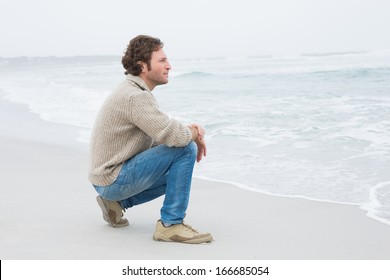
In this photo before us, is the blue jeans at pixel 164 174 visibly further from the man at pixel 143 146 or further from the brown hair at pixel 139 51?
the brown hair at pixel 139 51

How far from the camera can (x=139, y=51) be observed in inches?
143

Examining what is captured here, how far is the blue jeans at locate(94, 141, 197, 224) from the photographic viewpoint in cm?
363

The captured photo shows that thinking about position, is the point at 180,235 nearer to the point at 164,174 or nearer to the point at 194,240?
the point at 194,240

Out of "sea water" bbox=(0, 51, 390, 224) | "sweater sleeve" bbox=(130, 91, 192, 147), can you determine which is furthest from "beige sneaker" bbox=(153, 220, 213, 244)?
"sea water" bbox=(0, 51, 390, 224)

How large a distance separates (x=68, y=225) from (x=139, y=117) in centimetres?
106

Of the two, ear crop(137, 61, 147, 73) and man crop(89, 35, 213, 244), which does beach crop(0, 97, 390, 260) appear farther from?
ear crop(137, 61, 147, 73)

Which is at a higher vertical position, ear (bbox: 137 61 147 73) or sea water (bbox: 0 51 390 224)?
ear (bbox: 137 61 147 73)

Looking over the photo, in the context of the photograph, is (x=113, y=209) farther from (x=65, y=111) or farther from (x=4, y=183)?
(x=65, y=111)

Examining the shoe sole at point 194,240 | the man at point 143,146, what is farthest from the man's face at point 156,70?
the shoe sole at point 194,240

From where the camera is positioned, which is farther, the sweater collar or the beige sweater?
the sweater collar

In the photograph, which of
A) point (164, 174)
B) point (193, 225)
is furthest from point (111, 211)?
point (193, 225)

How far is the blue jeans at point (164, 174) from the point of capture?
11.9ft

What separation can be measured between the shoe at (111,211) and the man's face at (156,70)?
2.64 ft

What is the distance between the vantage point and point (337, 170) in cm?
609
